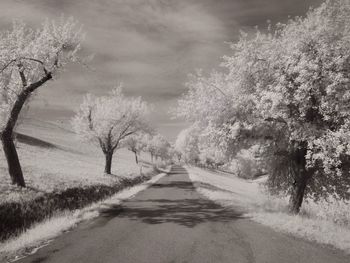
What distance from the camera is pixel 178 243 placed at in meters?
10.0

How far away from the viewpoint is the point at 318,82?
43.4 ft

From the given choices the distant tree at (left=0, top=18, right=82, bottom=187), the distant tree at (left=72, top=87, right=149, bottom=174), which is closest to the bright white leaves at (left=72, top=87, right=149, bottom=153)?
the distant tree at (left=72, top=87, right=149, bottom=174)

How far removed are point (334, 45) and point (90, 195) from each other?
19.0 meters

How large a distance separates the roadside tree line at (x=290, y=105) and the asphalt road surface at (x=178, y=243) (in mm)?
4306

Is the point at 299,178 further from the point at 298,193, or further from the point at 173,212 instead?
the point at 173,212

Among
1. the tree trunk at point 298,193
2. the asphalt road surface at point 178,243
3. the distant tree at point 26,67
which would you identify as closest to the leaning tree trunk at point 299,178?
the tree trunk at point 298,193

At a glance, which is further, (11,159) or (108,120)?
(108,120)

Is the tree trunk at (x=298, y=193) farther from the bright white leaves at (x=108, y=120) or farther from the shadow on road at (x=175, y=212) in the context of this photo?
the bright white leaves at (x=108, y=120)

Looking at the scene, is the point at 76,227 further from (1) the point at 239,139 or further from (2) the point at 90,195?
(2) the point at 90,195

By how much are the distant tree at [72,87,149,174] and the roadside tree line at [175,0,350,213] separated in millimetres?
21302

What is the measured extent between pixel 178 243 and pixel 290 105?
854 cm

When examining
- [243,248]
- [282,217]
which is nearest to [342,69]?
[282,217]

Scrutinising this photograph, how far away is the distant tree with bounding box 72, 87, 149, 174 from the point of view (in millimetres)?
37219

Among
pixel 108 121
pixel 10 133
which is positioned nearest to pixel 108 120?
pixel 108 121
